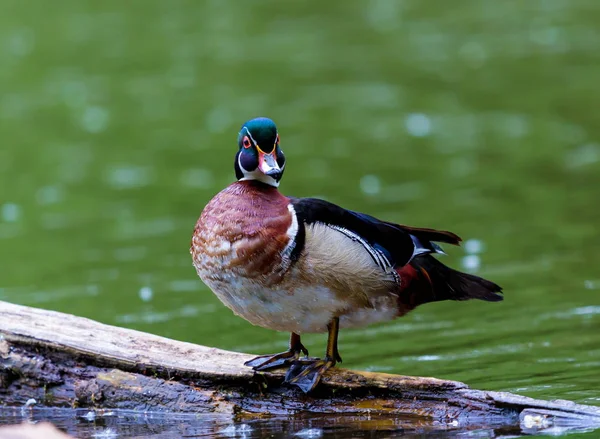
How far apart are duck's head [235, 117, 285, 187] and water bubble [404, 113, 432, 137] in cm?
918

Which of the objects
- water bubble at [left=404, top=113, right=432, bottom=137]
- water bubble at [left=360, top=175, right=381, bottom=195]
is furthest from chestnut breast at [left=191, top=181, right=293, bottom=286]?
water bubble at [left=404, top=113, right=432, bottom=137]

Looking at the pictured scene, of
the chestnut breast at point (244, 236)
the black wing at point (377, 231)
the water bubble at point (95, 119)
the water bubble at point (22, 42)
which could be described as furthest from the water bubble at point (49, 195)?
the black wing at point (377, 231)

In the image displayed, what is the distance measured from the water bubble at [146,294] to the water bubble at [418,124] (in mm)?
6301

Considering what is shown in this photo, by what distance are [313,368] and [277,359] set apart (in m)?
0.28

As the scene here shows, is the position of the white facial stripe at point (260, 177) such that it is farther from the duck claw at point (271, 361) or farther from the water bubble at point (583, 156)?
the water bubble at point (583, 156)

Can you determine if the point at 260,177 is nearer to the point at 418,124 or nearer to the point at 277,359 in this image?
the point at 277,359

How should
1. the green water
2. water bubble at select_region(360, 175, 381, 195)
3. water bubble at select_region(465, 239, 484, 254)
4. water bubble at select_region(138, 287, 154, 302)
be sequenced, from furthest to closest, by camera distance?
water bubble at select_region(360, 175, 381, 195) → water bubble at select_region(465, 239, 484, 254) → water bubble at select_region(138, 287, 154, 302) → the green water

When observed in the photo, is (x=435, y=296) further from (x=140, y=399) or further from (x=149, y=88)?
(x=149, y=88)

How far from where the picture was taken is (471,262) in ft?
33.3

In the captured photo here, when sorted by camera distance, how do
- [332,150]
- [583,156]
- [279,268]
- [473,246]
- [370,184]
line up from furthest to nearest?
1. [332,150]
2. [583,156]
3. [370,184]
4. [473,246]
5. [279,268]

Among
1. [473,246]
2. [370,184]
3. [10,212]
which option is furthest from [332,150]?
[473,246]

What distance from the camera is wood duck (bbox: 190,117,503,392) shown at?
5883 millimetres

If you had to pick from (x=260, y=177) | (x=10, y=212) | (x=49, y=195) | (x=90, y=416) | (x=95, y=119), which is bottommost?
(x=90, y=416)

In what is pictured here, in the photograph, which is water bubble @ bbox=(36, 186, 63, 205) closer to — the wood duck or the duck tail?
the wood duck
